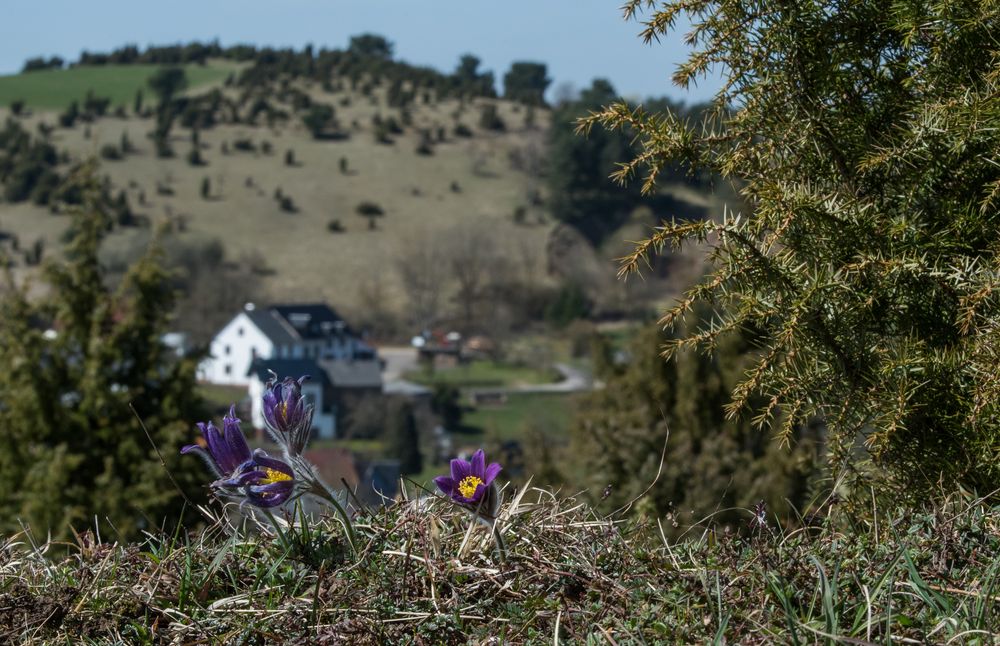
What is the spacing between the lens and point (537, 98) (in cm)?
13862

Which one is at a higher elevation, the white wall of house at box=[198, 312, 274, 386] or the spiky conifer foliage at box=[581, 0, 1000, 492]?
the spiky conifer foliage at box=[581, 0, 1000, 492]

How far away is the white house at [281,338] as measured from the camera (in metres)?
72.2

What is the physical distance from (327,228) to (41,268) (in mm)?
85695

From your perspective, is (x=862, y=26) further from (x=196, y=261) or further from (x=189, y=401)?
(x=196, y=261)

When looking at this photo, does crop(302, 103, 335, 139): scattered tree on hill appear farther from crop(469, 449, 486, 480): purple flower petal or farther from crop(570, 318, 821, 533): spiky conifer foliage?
crop(469, 449, 486, 480): purple flower petal

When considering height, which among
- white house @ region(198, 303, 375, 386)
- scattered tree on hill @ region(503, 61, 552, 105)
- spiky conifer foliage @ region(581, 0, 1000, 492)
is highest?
scattered tree on hill @ region(503, 61, 552, 105)

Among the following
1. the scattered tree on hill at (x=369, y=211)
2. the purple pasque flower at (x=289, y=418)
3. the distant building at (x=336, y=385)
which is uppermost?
the scattered tree on hill at (x=369, y=211)

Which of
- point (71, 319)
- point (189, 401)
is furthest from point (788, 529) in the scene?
point (71, 319)

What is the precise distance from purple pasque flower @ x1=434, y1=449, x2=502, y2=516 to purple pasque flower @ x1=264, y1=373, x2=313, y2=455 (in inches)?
15.6

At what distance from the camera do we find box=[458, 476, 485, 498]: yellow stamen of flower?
107 inches

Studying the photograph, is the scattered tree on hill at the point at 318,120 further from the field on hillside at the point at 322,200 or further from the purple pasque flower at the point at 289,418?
the purple pasque flower at the point at 289,418

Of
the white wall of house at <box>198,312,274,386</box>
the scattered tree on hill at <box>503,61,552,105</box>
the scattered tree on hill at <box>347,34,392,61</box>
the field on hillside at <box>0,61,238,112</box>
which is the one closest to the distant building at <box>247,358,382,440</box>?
the white wall of house at <box>198,312,274,386</box>

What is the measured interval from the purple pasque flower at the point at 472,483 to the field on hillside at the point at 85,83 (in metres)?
125

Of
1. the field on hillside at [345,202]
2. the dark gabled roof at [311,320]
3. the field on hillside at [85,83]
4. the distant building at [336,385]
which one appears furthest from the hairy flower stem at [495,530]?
the field on hillside at [85,83]
